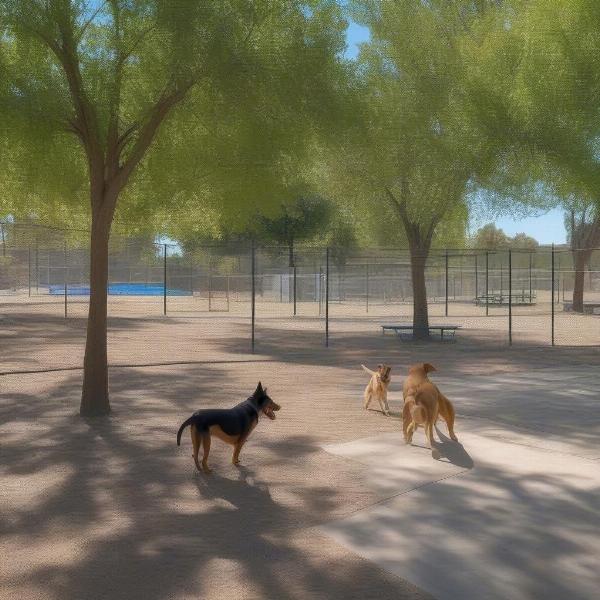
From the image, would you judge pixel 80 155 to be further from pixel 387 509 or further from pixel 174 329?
pixel 174 329

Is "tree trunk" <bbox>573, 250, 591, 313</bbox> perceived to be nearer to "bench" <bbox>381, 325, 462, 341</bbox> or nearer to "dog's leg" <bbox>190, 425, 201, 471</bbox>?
"bench" <bbox>381, 325, 462, 341</bbox>

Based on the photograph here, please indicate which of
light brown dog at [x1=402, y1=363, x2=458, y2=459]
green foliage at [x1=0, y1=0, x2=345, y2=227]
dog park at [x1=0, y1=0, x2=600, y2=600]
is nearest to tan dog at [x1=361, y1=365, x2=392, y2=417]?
dog park at [x1=0, y1=0, x2=600, y2=600]

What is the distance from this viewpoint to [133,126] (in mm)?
9359

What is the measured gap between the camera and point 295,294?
31469 mm

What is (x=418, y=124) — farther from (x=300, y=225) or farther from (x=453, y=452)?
(x=300, y=225)

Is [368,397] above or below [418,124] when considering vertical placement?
below

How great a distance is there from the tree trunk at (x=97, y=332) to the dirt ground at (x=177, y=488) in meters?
0.26

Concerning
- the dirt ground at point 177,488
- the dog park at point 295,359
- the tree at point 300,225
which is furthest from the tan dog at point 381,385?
the tree at point 300,225

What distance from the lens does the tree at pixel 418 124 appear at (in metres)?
15.8

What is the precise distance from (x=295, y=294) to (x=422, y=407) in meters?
24.3

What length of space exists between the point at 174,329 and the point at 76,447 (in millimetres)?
16741

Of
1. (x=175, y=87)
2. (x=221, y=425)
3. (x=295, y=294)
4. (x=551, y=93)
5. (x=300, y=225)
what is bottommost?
(x=221, y=425)

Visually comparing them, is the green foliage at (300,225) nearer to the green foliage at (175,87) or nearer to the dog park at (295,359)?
the dog park at (295,359)

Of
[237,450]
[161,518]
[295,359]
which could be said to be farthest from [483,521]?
[295,359]
